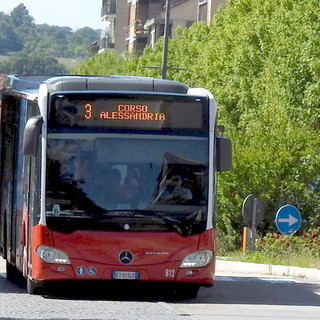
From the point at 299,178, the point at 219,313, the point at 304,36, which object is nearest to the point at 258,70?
the point at 304,36

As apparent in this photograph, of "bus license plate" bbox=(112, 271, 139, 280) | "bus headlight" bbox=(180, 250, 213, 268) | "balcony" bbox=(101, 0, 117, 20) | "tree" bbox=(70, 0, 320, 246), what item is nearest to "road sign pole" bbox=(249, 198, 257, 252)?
"tree" bbox=(70, 0, 320, 246)

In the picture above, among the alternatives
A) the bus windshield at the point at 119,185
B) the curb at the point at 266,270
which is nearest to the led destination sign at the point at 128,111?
the bus windshield at the point at 119,185

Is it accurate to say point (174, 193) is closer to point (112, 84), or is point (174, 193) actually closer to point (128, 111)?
point (128, 111)

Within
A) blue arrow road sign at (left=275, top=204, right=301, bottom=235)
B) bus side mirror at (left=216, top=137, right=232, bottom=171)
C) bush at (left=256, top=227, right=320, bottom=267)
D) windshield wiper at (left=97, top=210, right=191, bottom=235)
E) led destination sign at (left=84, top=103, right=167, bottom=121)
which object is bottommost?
bush at (left=256, top=227, right=320, bottom=267)

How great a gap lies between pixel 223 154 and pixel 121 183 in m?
1.44

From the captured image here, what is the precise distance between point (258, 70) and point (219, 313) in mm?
36895

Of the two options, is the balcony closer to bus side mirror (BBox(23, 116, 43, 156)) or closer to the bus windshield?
the bus windshield

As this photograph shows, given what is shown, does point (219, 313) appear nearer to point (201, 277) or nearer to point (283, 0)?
point (201, 277)

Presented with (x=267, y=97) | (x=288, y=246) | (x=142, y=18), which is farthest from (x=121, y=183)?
(x=142, y=18)

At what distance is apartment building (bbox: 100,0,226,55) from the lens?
93.1 m

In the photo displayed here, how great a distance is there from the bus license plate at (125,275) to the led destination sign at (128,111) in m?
1.84

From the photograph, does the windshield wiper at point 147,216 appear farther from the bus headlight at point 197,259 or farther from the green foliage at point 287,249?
the green foliage at point 287,249

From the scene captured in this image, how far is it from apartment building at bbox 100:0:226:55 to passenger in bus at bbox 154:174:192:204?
6313 cm

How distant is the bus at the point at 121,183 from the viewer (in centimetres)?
1675
